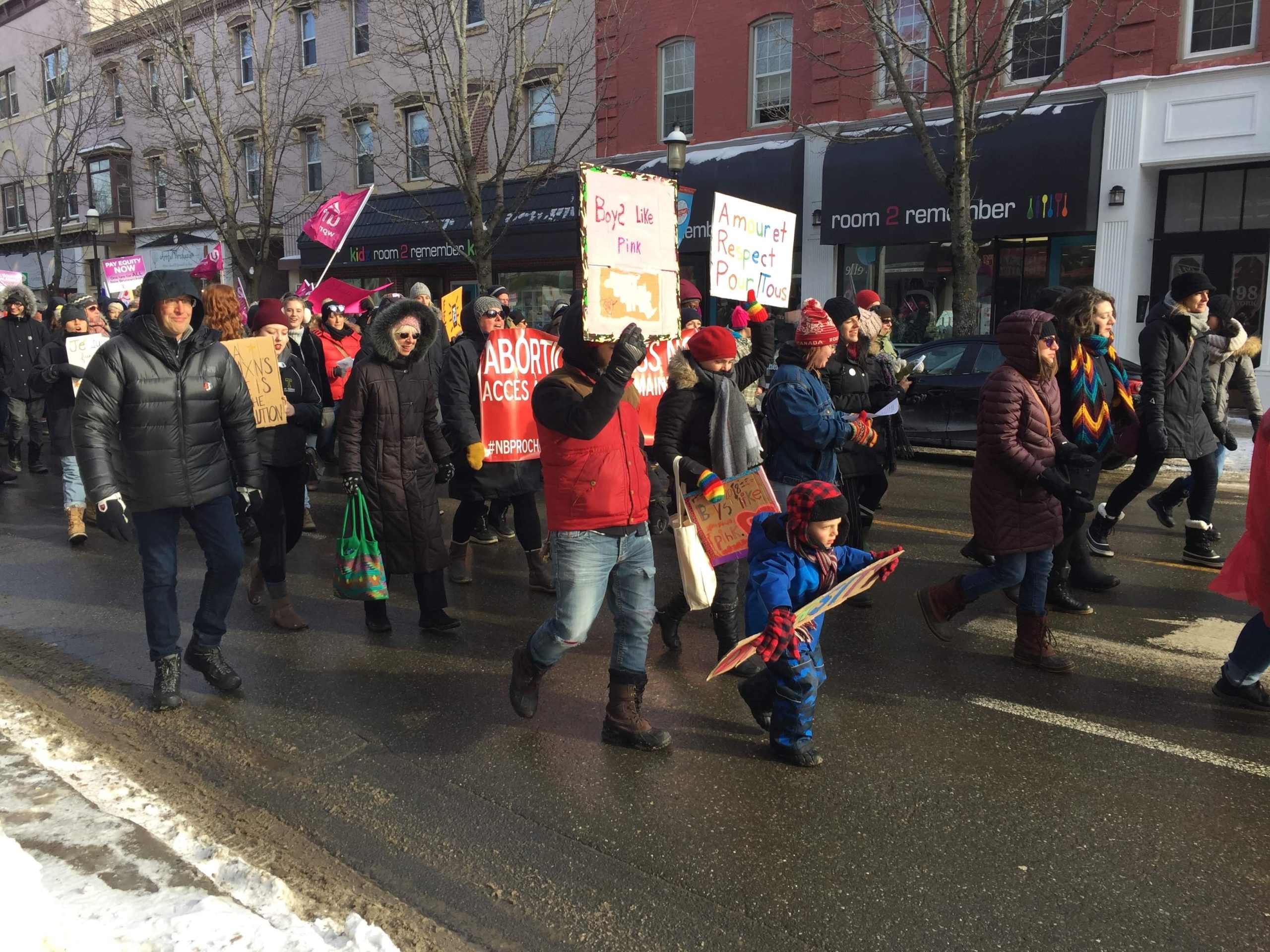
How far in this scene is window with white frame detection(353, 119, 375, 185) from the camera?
82.4 feet

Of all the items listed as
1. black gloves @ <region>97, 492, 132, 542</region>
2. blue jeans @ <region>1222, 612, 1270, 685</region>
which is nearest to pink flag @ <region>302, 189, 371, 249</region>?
black gloves @ <region>97, 492, 132, 542</region>

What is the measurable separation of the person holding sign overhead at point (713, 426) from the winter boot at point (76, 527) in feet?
17.4

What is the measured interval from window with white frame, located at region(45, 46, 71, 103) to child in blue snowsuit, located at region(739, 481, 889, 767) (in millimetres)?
32830

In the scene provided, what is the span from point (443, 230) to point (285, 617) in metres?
16.3

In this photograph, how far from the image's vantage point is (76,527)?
8047mm

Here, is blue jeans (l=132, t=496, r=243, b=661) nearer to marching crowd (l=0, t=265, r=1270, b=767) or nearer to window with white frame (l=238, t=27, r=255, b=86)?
marching crowd (l=0, t=265, r=1270, b=767)

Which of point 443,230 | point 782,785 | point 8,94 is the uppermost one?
point 8,94

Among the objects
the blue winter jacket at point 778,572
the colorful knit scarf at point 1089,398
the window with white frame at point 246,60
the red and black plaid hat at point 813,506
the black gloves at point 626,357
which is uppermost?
the window with white frame at point 246,60

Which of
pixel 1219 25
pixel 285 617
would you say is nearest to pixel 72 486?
pixel 285 617

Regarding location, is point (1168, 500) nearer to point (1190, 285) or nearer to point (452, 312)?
point (1190, 285)

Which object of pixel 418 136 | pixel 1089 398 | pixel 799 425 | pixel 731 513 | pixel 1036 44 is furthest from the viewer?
pixel 418 136

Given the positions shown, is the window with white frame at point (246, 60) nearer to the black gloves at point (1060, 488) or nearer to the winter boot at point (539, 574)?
the winter boot at point (539, 574)

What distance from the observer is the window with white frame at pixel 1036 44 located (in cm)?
1526

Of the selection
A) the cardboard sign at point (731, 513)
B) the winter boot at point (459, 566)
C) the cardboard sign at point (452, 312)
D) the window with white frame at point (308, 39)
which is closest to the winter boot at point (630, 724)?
the cardboard sign at point (731, 513)
